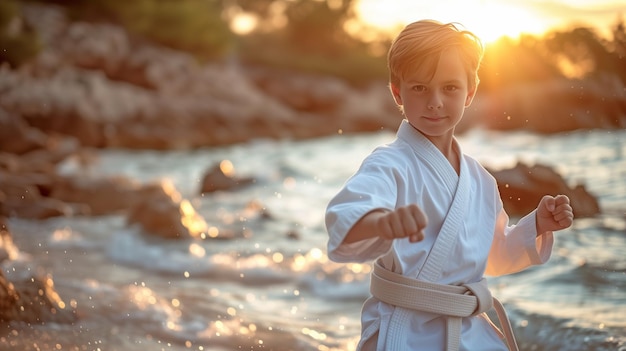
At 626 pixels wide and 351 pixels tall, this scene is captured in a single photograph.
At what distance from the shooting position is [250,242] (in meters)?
6.95

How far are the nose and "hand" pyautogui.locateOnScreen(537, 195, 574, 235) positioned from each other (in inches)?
15.9

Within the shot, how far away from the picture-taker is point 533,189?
4.37 m

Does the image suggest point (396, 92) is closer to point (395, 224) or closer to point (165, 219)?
point (395, 224)

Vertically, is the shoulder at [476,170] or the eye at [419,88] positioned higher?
the eye at [419,88]

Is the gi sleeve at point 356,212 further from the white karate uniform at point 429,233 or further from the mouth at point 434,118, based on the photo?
the mouth at point 434,118

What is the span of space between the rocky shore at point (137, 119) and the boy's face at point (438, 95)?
164 cm

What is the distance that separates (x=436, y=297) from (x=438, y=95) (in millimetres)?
489

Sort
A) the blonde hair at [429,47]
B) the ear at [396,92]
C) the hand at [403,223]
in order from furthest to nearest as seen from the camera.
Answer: the ear at [396,92]
the blonde hair at [429,47]
the hand at [403,223]

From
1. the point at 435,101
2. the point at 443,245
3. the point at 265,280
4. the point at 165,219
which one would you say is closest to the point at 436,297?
the point at 443,245

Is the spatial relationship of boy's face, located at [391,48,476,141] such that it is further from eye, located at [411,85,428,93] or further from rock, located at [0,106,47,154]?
rock, located at [0,106,47,154]

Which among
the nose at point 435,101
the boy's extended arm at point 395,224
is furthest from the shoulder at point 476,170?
the boy's extended arm at point 395,224

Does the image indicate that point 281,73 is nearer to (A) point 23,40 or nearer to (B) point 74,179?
(A) point 23,40

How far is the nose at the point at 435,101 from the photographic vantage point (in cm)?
188

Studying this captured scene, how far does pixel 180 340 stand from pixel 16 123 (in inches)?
500
